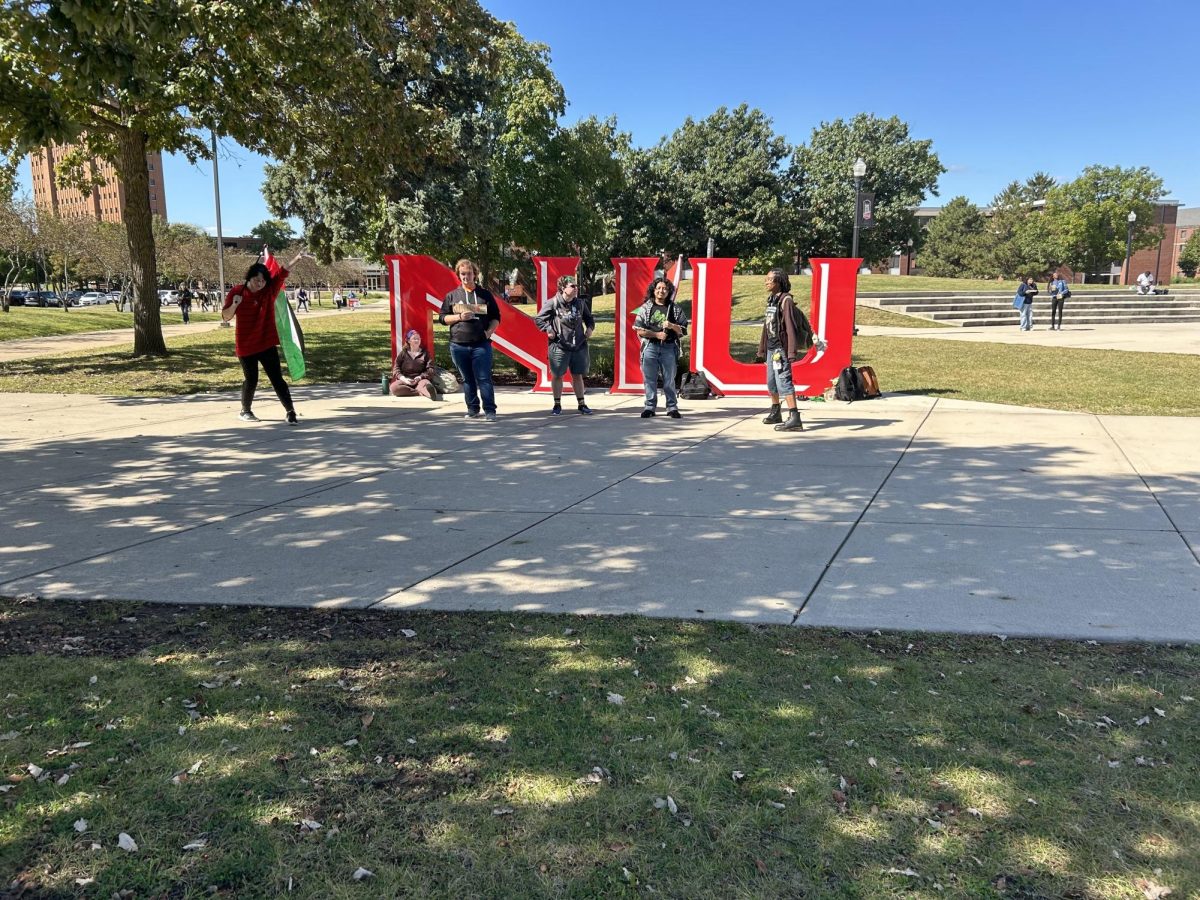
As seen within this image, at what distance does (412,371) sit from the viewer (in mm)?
13195

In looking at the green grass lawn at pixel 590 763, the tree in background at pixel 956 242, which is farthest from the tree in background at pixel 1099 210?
the green grass lawn at pixel 590 763

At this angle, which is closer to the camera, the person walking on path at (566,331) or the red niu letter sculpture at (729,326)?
the person walking on path at (566,331)

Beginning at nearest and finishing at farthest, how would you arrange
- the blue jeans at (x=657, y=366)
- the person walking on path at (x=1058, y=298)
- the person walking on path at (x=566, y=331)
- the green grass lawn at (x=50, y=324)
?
the blue jeans at (x=657, y=366), the person walking on path at (x=566, y=331), the person walking on path at (x=1058, y=298), the green grass lawn at (x=50, y=324)

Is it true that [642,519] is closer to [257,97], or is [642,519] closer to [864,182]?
[257,97]

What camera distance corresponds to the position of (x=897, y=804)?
2.67m

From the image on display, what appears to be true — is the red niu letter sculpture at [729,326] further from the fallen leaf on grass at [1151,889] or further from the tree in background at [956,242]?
the tree in background at [956,242]

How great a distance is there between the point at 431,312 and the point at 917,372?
Result: 8.76 metres

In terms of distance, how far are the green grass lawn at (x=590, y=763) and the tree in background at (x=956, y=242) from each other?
84.8 m

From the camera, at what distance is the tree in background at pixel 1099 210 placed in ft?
213

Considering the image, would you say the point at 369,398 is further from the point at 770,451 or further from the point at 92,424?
the point at 770,451

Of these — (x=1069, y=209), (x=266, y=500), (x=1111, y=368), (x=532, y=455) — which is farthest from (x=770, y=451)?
(x=1069, y=209)

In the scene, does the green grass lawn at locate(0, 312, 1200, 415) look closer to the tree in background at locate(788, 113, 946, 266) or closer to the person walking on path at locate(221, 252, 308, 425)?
the person walking on path at locate(221, 252, 308, 425)

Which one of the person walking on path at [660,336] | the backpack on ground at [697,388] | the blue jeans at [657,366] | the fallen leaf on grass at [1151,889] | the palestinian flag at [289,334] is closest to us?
the fallen leaf on grass at [1151,889]

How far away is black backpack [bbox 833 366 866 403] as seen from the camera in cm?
1201
